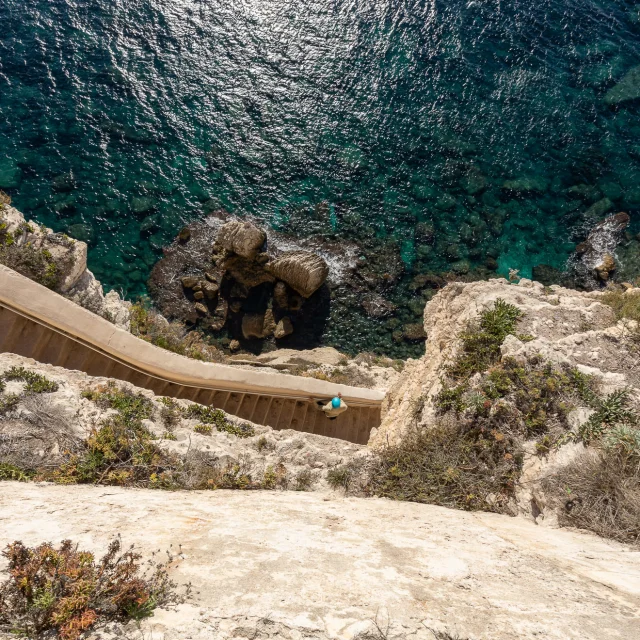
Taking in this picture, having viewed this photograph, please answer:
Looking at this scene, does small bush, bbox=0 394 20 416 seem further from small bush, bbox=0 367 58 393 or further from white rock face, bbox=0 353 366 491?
small bush, bbox=0 367 58 393

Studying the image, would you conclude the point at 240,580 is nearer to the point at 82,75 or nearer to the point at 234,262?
the point at 234,262

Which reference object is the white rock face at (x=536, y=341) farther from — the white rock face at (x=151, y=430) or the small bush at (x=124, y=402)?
the small bush at (x=124, y=402)

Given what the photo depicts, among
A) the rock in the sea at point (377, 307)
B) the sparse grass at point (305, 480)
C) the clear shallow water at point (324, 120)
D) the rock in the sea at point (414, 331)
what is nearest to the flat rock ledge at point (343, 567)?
the sparse grass at point (305, 480)

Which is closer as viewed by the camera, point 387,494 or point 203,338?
point 387,494

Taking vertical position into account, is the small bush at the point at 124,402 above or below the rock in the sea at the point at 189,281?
below

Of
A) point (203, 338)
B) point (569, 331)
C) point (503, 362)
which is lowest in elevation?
point (203, 338)

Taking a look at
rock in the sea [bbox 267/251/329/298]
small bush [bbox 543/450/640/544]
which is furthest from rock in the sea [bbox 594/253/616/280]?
small bush [bbox 543/450/640/544]

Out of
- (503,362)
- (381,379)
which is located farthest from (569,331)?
(381,379)
